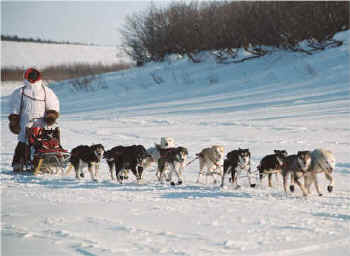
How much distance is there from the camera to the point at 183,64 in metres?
33.0

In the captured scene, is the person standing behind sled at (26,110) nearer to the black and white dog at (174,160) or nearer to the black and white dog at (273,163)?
the black and white dog at (174,160)

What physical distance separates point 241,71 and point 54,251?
23.4 metres

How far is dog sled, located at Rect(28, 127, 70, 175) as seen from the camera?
9.60 metres

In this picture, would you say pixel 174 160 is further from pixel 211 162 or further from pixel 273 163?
pixel 273 163

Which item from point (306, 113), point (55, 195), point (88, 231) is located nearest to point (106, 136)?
point (306, 113)

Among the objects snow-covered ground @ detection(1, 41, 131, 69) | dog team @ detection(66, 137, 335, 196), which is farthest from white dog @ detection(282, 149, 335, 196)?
snow-covered ground @ detection(1, 41, 131, 69)

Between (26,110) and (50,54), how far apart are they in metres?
63.4

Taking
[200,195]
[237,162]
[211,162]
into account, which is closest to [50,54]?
[211,162]

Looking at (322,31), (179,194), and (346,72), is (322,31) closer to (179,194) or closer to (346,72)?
(346,72)

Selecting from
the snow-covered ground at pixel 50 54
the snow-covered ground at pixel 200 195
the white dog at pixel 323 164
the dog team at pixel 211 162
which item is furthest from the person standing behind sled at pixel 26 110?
the snow-covered ground at pixel 50 54

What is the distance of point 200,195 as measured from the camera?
7.46 m

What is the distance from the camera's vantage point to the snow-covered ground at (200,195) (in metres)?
5.01

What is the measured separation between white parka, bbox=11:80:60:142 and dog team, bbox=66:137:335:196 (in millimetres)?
1240

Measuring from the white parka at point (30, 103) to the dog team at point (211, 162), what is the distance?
1.24 metres
